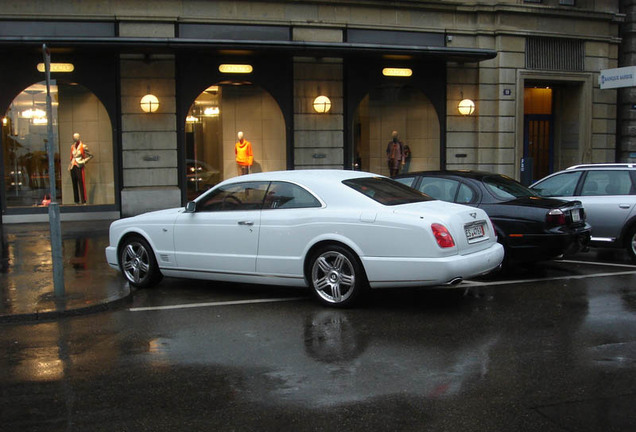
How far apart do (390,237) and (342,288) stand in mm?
854

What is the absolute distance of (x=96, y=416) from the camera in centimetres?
460

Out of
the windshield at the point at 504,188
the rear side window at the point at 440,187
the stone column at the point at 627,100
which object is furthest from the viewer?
the stone column at the point at 627,100

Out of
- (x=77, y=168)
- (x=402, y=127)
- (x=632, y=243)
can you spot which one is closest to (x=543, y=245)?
(x=632, y=243)

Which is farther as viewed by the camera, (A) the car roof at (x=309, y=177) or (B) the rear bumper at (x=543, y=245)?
(B) the rear bumper at (x=543, y=245)

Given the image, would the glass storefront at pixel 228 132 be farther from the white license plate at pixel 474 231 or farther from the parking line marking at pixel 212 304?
the white license plate at pixel 474 231

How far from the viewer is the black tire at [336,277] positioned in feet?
24.7

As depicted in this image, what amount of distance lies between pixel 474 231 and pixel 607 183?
466 centimetres

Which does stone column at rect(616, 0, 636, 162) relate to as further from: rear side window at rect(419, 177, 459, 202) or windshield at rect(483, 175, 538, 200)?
rear side window at rect(419, 177, 459, 202)

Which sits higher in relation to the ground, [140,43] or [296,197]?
[140,43]

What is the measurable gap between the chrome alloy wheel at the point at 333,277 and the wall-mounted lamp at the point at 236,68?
11614 mm

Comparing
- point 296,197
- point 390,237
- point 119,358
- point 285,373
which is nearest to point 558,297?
point 390,237

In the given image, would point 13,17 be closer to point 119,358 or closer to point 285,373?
point 119,358

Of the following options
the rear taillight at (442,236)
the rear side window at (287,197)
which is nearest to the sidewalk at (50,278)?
the rear side window at (287,197)

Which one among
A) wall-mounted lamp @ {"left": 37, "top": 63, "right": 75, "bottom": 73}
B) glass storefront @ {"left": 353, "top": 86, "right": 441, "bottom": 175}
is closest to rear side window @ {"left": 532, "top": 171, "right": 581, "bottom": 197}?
glass storefront @ {"left": 353, "top": 86, "right": 441, "bottom": 175}
